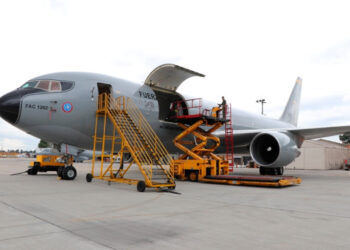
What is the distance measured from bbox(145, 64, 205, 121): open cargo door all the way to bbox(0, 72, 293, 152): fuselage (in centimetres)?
77

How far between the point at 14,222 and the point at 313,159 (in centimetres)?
2979

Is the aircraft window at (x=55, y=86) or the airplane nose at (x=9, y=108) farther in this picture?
the aircraft window at (x=55, y=86)

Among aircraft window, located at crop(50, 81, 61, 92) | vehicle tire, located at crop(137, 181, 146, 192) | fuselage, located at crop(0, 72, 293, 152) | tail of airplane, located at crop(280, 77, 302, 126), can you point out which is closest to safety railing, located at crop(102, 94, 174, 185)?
fuselage, located at crop(0, 72, 293, 152)

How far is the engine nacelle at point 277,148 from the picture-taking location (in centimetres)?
1070

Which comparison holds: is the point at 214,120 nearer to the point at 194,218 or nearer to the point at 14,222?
the point at 194,218

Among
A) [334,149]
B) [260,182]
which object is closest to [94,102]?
[260,182]

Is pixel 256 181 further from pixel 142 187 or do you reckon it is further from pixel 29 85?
pixel 29 85

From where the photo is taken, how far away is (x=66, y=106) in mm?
8977

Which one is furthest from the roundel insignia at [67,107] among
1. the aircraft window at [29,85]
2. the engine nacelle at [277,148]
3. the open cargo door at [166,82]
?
the engine nacelle at [277,148]

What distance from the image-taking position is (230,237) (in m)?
3.21

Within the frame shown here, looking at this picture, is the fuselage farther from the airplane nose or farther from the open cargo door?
the open cargo door

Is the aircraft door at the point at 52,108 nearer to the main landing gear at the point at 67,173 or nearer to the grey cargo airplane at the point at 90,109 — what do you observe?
the grey cargo airplane at the point at 90,109

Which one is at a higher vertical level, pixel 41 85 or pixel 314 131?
pixel 41 85

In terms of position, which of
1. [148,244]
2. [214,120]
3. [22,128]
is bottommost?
[148,244]
